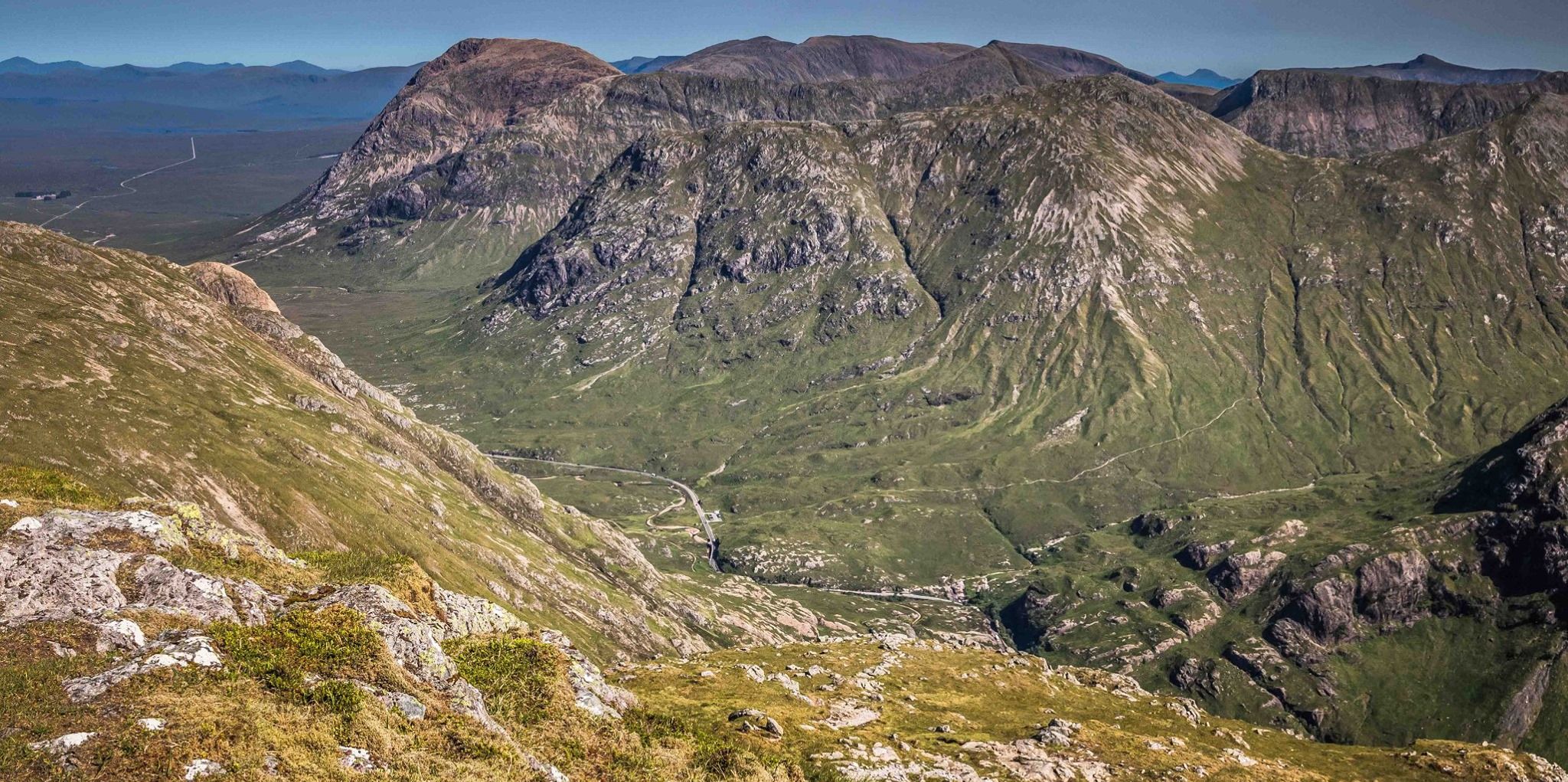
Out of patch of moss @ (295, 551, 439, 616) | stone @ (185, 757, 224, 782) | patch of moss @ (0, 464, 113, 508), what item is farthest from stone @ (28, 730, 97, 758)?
patch of moss @ (0, 464, 113, 508)

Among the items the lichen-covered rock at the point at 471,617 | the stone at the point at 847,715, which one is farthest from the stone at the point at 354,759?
the stone at the point at 847,715

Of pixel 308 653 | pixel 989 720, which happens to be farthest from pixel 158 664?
pixel 989 720

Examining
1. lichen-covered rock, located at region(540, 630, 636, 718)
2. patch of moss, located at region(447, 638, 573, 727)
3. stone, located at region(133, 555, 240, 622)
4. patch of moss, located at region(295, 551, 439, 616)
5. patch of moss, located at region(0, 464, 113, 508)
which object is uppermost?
patch of moss, located at region(0, 464, 113, 508)

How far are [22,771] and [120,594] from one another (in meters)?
19.3

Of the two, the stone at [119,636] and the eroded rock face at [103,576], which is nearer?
the stone at [119,636]

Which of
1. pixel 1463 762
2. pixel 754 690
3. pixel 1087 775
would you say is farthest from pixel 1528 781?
pixel 754 690

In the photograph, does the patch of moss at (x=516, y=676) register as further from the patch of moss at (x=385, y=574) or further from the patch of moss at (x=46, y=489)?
the patch of moss at (x=46, y=489)

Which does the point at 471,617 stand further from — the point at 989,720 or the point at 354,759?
the point at 989,720

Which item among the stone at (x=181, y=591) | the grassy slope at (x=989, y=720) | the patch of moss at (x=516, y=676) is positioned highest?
the stone at (x=181, y=591)

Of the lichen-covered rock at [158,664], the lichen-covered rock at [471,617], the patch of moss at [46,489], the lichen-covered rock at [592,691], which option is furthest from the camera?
the lichen-covered rock at [471,617]

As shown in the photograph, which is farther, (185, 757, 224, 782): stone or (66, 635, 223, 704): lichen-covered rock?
(66, 635, 223, 704): lichen-covered rock

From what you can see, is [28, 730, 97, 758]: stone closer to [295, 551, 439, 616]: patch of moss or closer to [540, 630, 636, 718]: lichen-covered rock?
[295, 551, 439, 616]: patch of moss

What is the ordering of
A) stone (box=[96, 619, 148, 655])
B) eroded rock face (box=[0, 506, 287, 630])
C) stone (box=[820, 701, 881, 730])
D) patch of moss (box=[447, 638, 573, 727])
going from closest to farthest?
stone (box=[96, 619, 148, 655]) → eroded rock face (box=[0, 506, 287, 630]) → patch of moss (box=[447, 638, 573, 727]) → stone (box=[820, 701, 881, 730])

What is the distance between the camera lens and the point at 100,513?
63594mm
